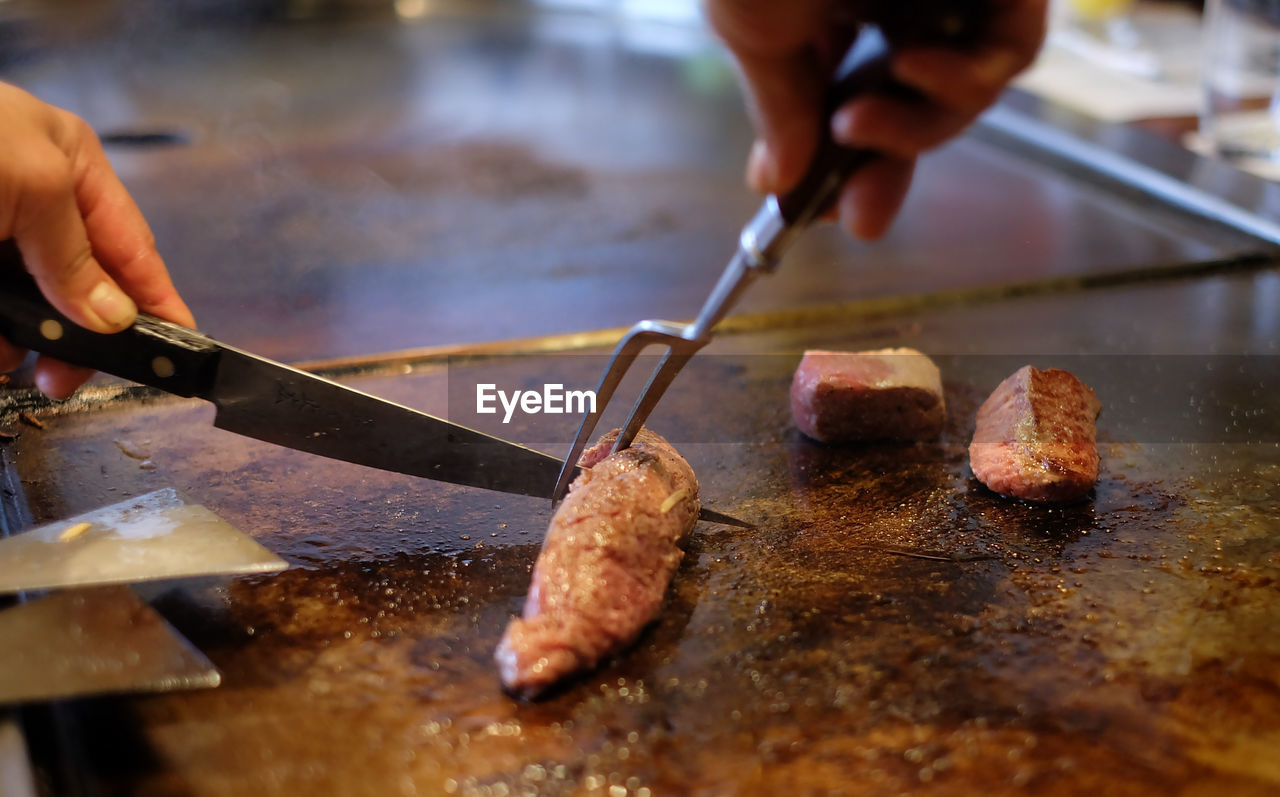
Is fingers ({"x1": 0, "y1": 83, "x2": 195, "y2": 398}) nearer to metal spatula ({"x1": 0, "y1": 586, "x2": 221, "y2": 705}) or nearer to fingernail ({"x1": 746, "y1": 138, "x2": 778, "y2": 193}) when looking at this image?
metal spatula ({"x1": 0, "y1": 586, "x2": 221, "y2": 705})

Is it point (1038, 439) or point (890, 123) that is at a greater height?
point (890, 123)

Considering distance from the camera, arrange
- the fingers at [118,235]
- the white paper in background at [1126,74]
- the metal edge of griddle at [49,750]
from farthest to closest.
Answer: the white paper in background at [1126,74] → the fingers at [118,235] → the metal edge of griddle at [49,750]

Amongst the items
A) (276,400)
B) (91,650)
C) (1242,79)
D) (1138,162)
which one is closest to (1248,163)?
(1242,79)

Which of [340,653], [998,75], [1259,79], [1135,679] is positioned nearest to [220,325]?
[340,653]

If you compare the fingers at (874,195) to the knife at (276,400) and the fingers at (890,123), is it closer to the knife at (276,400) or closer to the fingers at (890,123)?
the fingers at (890,123)

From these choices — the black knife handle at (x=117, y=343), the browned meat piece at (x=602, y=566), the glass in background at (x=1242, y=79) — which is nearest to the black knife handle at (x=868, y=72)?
the browned meat piece at (x=602, y=566)

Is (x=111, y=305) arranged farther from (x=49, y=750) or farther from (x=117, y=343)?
(x=49, y=750)
